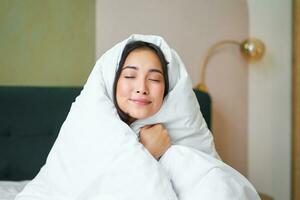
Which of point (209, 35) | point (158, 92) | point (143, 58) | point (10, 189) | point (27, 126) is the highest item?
point (209, 35)

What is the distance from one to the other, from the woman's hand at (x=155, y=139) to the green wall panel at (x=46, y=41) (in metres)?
0.82

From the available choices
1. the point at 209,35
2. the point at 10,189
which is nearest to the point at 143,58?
the point at 10,189

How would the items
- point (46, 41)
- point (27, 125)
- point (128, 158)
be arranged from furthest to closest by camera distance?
1. point (46, 41)
2. point (27, 125)
3. point (128, 158)

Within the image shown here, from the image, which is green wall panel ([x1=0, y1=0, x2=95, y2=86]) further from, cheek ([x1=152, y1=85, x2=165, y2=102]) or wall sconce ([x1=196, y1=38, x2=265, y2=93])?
cheek ([x1=152, y1=85, x2=165, y2=102])

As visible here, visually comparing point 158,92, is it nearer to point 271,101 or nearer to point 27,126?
point 27,126

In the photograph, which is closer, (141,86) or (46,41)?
(141,86)

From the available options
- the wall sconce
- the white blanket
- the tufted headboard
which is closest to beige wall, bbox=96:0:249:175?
the wall sconce

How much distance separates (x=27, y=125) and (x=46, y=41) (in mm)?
474

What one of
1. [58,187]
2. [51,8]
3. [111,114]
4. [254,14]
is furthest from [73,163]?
[254,14]

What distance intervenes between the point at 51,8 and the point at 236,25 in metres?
1.14

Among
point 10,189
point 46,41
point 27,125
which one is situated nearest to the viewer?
point 10,189

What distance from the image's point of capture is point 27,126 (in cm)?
151

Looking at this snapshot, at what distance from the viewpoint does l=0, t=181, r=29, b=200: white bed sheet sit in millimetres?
1198

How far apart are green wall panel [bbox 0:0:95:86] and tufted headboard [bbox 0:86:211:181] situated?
0.44 feet
